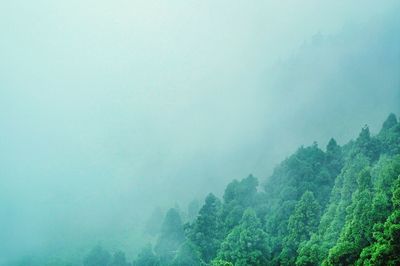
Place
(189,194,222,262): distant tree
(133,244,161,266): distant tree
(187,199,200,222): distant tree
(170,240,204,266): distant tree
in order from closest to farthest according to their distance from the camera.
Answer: (170,240,204,266): distant tree
(189,194,222,262): distant tree
(133,244,161,266): distant tree
(187,199,200,222): distant tree

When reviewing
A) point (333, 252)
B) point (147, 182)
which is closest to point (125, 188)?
point (147, 182)

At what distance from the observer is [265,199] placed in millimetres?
78875

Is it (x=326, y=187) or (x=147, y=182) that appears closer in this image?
(x=326, y=187)

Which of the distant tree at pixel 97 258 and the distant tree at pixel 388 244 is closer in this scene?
the distant tree at pixel 388 244

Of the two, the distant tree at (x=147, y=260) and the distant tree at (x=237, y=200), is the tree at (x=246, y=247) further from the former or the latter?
the distant tree at (x=147, y=260)

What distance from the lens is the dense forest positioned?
46688 millimetres

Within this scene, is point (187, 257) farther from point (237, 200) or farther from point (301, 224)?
point (301, 224)

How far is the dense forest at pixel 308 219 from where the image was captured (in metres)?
46.7

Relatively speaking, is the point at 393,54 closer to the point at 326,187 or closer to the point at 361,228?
the point at 326,187

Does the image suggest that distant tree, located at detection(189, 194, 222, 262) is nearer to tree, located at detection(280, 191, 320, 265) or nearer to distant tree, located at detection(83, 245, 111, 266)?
tree, located at detection(280, 191, 320, 265)

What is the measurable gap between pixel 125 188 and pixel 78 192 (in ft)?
63.5

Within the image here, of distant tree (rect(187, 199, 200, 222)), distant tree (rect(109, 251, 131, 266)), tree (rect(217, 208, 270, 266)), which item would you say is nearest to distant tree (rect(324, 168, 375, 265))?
tree (rect(217, 208, 270, 266))

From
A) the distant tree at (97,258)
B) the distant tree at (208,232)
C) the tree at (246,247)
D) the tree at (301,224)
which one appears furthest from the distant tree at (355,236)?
the distant tree at (97,258)

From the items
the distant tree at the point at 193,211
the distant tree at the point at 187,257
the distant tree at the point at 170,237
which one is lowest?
the distant tree at the point at 187,257
